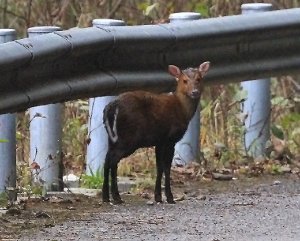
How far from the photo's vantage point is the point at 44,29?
8.46m

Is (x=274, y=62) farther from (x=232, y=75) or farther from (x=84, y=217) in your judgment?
(x=84, y=217)

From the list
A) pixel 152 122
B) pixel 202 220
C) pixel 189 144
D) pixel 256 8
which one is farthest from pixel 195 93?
pixel 256 8

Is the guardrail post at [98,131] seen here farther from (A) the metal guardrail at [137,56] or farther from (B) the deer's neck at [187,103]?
(B) the deer's neck at [187,103]

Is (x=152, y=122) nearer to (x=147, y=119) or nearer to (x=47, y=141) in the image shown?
(x=147, y=119)

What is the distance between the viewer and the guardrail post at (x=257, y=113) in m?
10.3

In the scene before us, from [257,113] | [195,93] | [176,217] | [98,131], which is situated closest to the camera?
[176,217]

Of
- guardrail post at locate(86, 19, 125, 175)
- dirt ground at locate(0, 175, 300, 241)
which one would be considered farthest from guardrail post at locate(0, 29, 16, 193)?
guardrail post at locate(86, 19, 125, 175)

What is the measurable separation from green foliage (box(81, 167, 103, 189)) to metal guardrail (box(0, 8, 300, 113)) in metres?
0.62

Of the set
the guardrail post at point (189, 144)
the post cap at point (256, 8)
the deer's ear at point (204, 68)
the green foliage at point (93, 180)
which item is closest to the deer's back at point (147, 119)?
the deer's ear at point (204, 68)

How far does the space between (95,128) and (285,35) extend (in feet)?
5.85

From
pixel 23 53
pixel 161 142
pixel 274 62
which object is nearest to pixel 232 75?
pixel 274 62

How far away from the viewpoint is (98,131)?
29.2ft

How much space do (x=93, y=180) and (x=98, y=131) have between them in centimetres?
32

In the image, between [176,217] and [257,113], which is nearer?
[176,217]
